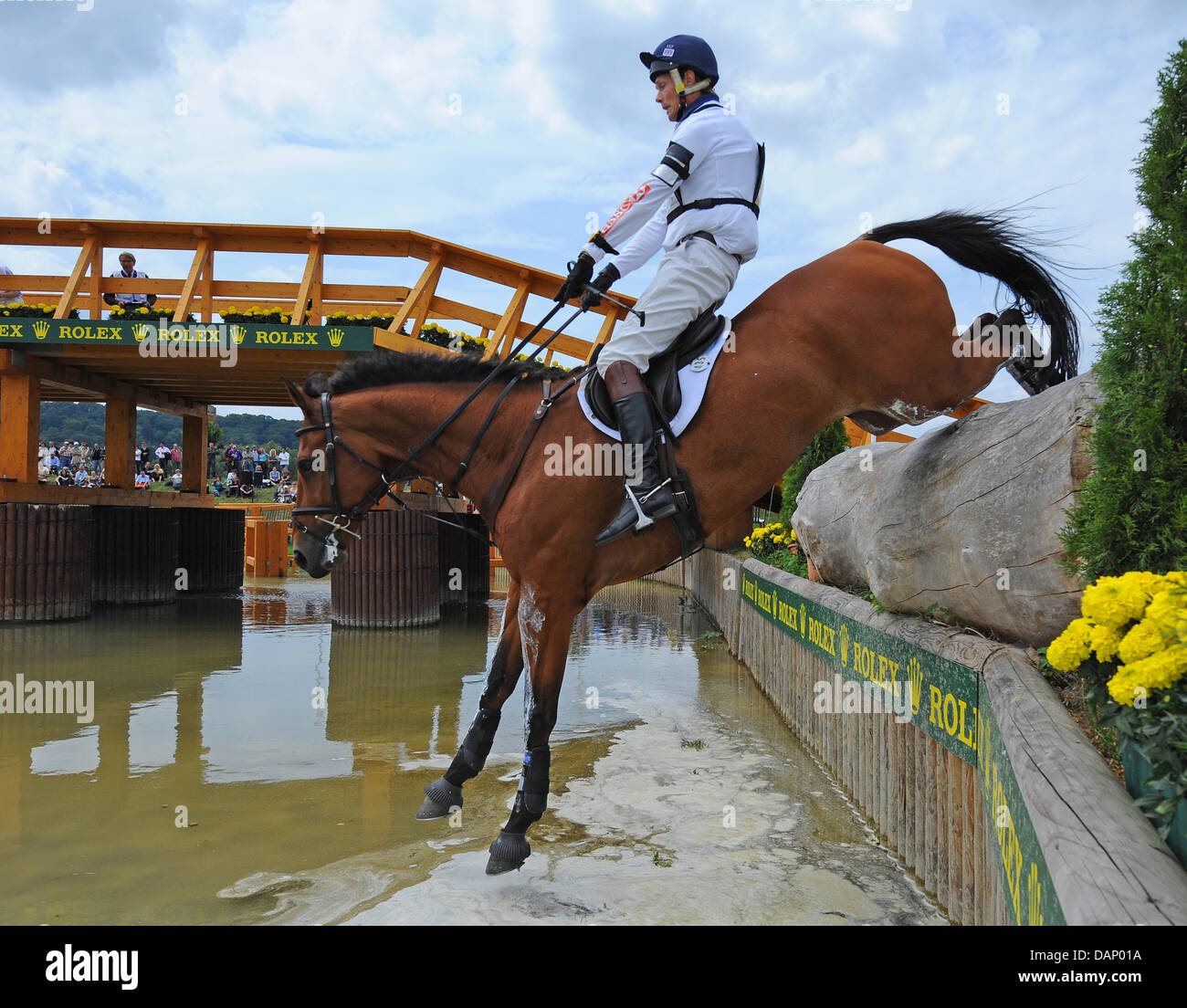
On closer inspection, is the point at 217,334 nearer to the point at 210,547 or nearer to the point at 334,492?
the point at 210,547

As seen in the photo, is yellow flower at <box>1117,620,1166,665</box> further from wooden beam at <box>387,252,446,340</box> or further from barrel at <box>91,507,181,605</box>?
barrel at <box>91,507,181,605</box>

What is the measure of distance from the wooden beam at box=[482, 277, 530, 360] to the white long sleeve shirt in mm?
7386

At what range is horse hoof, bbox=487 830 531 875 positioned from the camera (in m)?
3.74

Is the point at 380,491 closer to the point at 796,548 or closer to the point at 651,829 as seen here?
the point at 651,829

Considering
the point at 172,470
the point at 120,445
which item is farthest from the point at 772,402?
the point at 172,470

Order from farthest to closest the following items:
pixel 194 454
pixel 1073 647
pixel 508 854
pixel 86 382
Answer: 1. pixel 194 454
2. pixel 86 382
3. pixel 508 854
4. pixel 1073 647

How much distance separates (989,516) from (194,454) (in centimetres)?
1687

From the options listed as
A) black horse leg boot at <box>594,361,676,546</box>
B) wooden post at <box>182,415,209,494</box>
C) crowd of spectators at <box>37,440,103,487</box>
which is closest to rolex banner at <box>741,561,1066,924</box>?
black horse leg boot at <box>594,361,676,546</box>

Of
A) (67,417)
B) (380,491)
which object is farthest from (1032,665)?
(67,417)

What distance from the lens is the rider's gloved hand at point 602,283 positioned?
12.9 feet

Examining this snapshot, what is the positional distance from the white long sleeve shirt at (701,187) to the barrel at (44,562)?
10806 millimetres

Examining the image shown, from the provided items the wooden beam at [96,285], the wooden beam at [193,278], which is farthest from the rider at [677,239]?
the wooden beam at [96,285]

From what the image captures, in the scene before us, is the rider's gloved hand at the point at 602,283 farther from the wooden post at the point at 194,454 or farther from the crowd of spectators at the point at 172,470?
the crowd of spectators at the point at 172,470

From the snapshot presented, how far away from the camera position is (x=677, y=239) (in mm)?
4004
